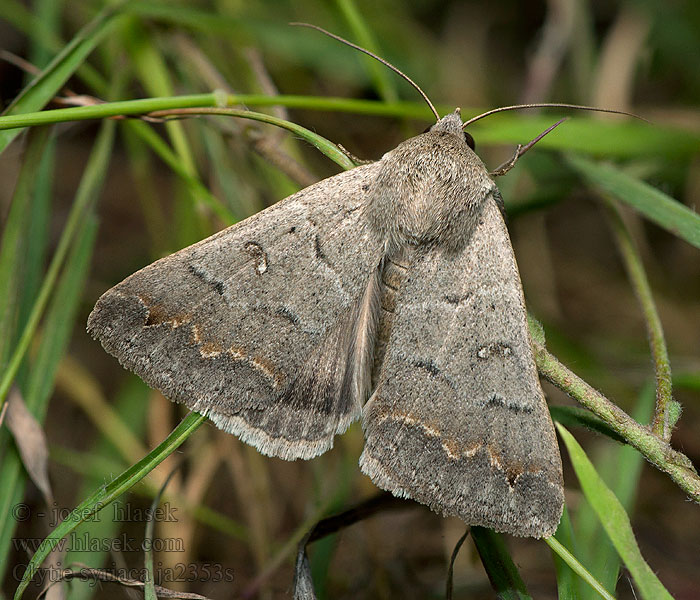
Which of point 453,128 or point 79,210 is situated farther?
point 79,210

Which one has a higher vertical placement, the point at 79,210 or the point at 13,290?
the point at 79,210

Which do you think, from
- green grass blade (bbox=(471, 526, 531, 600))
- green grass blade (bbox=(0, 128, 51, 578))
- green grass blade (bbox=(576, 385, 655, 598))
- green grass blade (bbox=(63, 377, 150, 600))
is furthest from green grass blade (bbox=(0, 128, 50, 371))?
green grass blade (bbox=(576, 385, 655, 598))

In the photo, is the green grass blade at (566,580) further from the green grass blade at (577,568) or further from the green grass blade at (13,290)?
the green grass blade at (13,290)

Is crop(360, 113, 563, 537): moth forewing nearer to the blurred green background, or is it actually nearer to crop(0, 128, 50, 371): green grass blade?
the blurred green background

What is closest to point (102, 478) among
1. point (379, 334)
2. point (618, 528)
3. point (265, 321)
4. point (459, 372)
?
point (265, 321)

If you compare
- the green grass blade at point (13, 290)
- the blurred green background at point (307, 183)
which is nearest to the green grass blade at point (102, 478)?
the blurred green background at point (307, 183)

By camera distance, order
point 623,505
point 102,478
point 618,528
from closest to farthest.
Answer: point 618,528 → point 623,505 → point 102,478

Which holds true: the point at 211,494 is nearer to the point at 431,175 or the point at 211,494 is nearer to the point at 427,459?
the point at 427,459

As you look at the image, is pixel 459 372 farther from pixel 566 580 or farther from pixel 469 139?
pixel 469 139
